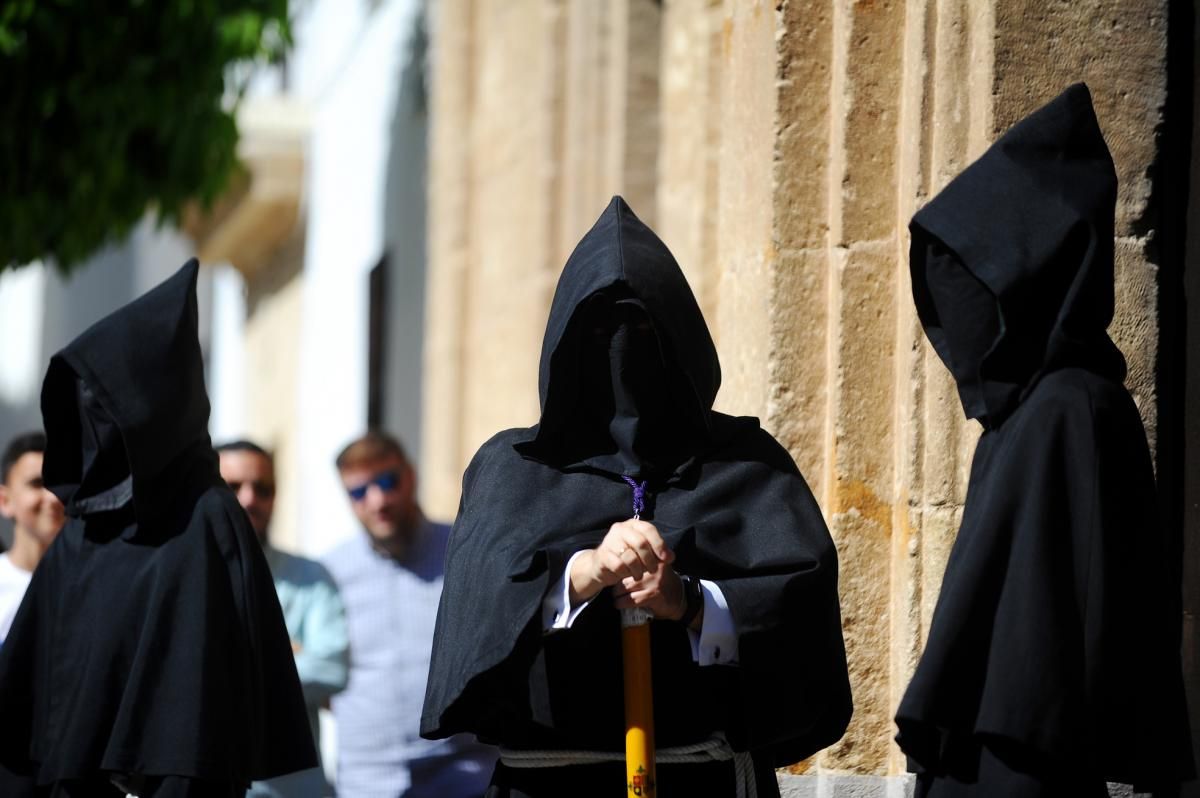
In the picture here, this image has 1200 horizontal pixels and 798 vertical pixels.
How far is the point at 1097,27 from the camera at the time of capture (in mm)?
4797

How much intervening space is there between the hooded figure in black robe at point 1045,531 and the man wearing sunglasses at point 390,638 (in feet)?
7.24

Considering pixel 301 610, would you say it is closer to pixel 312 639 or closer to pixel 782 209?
pixel 312 639

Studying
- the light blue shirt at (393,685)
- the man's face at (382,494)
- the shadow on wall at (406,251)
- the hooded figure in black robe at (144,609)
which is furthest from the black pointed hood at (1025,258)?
the shadow on wall at (406,251)

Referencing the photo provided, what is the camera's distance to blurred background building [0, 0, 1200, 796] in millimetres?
4785

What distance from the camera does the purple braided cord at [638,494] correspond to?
146 inches

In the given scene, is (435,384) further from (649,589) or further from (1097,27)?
(649,589)

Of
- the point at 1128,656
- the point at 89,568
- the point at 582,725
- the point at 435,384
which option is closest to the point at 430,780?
the point at 89,568

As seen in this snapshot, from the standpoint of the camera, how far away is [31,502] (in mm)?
6035

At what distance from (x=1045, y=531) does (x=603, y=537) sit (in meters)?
0.76

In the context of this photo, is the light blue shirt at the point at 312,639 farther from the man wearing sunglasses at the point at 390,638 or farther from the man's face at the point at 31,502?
the man's face at the point at 31,502

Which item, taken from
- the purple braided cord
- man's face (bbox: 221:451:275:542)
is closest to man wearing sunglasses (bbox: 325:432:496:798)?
man's face (bbox: 221:451:275:542)

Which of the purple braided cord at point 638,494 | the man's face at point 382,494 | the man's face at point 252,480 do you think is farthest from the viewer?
the man's face at point 252,480

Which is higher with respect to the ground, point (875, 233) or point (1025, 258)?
point (875, 233)

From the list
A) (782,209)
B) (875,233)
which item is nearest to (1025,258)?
(875,233)
